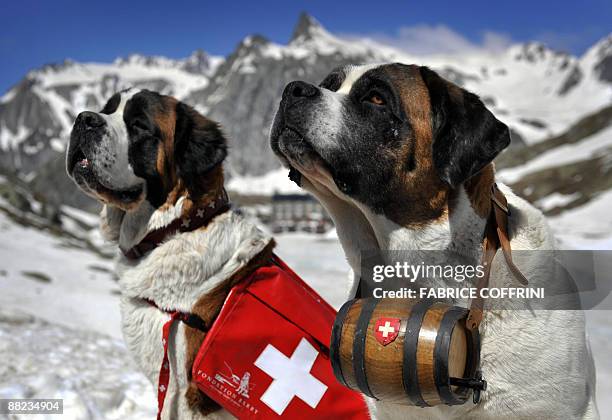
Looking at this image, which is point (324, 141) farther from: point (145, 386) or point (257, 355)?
point (145, 386)

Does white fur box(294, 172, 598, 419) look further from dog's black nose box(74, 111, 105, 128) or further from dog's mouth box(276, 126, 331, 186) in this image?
dog's black nose box(74, 111, 105, 128)

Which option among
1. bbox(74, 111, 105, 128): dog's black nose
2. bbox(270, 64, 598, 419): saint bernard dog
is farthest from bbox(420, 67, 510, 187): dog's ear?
bbox(74, 111, 105, 128): dog's black nose

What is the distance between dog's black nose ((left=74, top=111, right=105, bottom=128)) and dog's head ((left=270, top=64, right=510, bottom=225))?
1.95 meters

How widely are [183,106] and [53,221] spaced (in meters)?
28.3

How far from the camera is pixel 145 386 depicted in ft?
20.0

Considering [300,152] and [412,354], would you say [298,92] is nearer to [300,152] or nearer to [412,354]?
[300,152]

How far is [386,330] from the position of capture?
8.66 ft

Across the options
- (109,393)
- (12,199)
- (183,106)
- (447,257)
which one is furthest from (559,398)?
(12,199)

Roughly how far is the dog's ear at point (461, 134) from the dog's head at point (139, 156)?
2000 millimetres

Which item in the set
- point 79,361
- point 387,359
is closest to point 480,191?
point 387,359

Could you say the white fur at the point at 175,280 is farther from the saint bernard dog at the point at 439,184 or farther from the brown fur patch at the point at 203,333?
the saint bernard dog at the point at 439,184

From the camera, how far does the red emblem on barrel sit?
262 cm

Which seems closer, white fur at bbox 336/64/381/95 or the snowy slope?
white fur at bbox 336/64/381/95

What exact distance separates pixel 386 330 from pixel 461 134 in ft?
3.23
